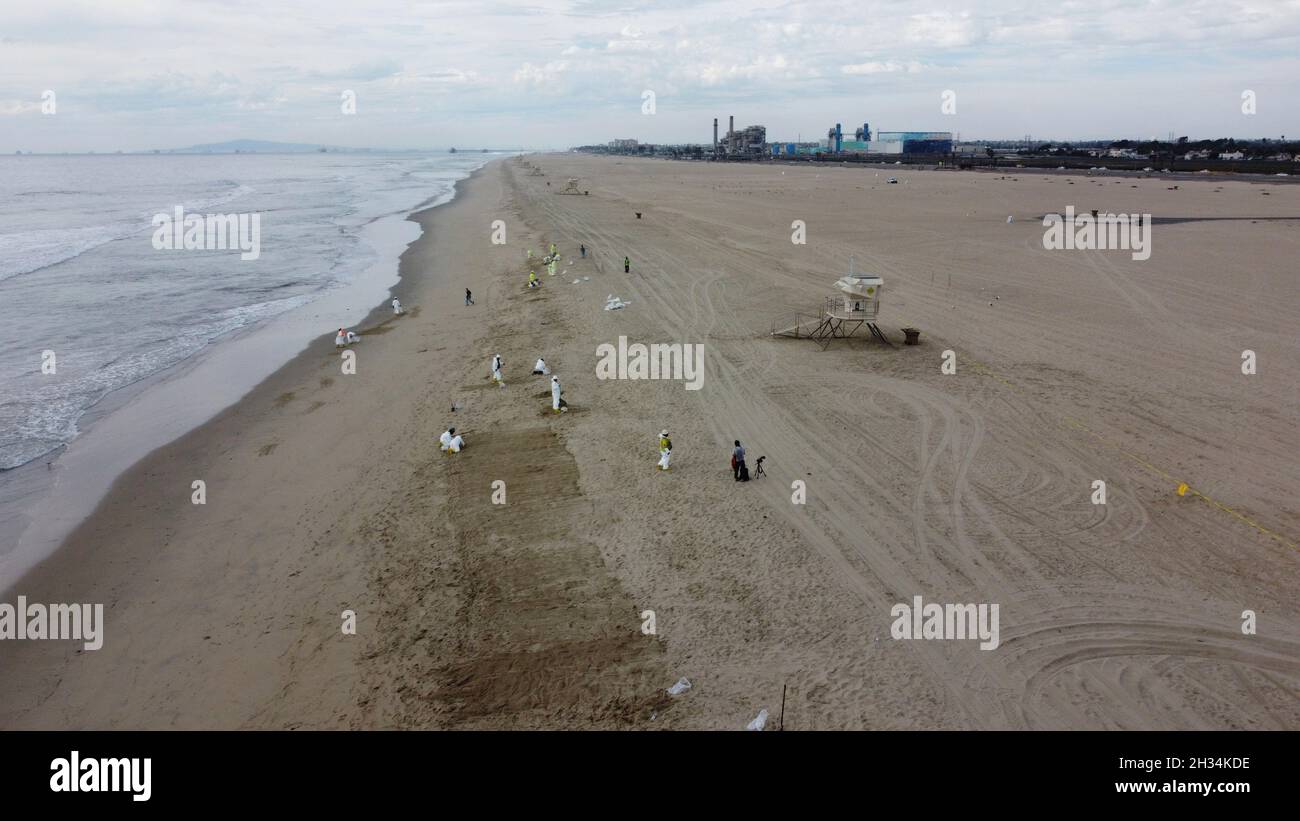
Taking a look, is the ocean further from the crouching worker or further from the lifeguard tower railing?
the lifeguard tower railing

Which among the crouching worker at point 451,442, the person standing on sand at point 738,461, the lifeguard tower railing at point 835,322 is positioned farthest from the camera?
the lifeguard tower railing at point 835,322

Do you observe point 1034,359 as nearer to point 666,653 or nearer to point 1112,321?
point 1112,321

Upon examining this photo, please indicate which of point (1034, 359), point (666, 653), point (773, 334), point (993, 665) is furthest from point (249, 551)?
point (1034, 359)

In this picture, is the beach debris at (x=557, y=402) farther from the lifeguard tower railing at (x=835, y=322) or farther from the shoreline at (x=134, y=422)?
the shoreline at (x=134, y=422)

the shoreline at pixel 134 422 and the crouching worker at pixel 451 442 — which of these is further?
the crouching worker at pixel 451 442

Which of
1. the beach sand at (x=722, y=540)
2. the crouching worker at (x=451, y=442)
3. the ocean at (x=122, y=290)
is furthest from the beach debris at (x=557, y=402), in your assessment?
the ocean at (x=122, y=290)

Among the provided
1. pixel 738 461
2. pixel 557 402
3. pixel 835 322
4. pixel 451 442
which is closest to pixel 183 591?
pixel 451 442
